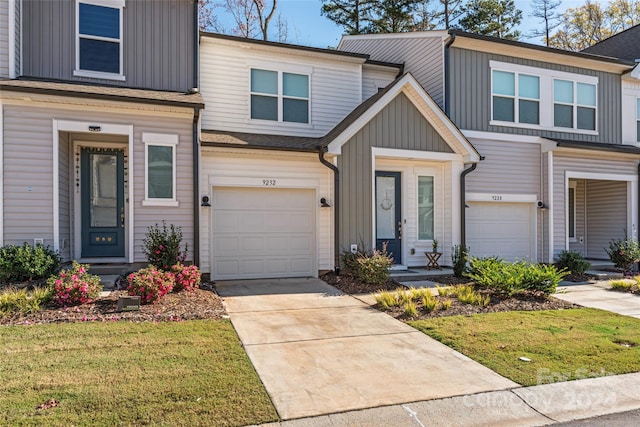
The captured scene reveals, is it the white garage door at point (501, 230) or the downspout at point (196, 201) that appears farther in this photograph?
the white garage door at point (501, 230)

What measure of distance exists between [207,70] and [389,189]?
572 cm

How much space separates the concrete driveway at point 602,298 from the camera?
7867 mm

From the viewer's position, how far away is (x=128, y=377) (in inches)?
166

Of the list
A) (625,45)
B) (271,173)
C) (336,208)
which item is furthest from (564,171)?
(271,173)

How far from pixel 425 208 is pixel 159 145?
23.2 ft

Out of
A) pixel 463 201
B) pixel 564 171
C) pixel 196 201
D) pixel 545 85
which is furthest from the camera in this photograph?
pixel 545 85

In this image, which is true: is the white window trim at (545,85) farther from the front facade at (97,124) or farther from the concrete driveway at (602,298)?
the front facade at (97,124)

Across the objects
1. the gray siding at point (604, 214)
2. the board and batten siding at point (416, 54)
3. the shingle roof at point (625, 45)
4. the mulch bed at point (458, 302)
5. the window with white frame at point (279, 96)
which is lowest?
the mulch bed at point (458, 302)

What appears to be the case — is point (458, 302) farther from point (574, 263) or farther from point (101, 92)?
point (101, 92)

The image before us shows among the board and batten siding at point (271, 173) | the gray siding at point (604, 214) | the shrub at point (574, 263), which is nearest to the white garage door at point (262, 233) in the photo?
the board and batten siding at point (271, 173)

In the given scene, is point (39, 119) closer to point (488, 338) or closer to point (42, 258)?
point (42, 258)

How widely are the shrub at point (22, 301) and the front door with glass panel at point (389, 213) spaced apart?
758 cm

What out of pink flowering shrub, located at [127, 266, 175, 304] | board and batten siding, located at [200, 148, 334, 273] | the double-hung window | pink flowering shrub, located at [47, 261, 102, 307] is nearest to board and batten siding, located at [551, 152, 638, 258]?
the double-hung window

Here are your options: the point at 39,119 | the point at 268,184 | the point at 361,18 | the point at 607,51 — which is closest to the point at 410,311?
the point at 268,184
